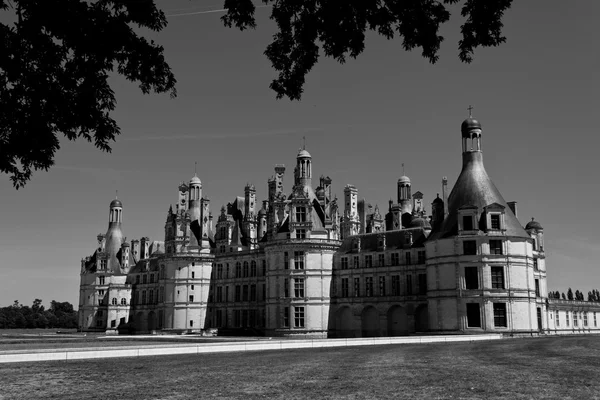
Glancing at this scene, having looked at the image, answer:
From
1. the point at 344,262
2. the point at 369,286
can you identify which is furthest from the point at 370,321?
the point at 344,262

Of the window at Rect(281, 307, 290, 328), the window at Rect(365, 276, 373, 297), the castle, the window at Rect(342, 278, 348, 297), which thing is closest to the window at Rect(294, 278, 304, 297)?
the castle

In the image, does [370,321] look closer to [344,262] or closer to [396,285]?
[396,285]

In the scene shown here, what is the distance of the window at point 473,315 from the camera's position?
2271 inches

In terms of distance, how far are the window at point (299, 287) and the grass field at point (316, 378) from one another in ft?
151

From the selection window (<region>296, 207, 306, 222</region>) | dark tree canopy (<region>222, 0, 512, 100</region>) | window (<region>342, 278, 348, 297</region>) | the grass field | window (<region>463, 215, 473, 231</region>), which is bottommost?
the grass field

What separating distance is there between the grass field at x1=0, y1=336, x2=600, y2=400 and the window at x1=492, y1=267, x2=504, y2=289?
32420 millimetres

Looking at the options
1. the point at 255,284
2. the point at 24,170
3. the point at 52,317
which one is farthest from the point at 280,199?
the point at 52,317

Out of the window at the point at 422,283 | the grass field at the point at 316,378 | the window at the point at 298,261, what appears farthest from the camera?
A: the window at the point at 298,261

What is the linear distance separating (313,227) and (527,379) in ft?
184

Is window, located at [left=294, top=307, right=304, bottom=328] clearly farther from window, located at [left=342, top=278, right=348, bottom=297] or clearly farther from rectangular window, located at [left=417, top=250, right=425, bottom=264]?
rectangular window, located at [left=417, top=250, right=425, bottom=264]

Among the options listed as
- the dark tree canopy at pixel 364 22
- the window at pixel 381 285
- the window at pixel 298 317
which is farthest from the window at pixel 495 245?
the dark tree canopy at pixel 364 22

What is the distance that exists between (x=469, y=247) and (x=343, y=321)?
20082 millimetres

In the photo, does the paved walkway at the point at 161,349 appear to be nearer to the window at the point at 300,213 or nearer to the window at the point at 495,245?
the window at the point at 495,245

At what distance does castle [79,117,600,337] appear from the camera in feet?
192
